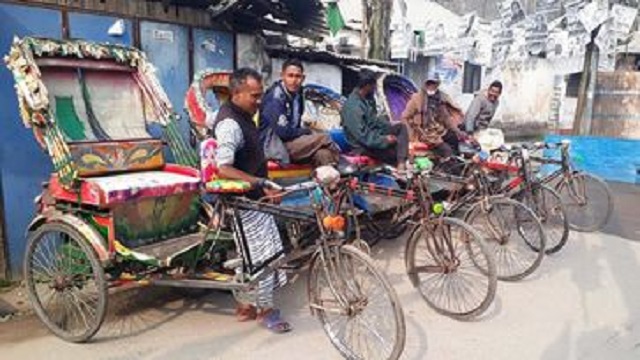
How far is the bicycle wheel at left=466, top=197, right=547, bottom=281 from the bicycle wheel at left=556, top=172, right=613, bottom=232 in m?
1.53

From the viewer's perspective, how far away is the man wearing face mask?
23.4ft

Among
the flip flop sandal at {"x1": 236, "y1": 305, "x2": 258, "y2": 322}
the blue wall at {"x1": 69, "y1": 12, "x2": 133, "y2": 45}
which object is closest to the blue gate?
the blue wall at {"x1": 69, "y1": 12, "x2": 133, "y2": 45}

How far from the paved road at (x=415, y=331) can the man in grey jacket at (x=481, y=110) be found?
3058 mm

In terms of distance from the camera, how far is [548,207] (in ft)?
19.8

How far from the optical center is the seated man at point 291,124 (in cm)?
547

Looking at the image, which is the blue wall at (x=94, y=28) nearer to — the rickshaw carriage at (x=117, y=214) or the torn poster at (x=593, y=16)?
the rickshaw carriage at (x=117, y=214)

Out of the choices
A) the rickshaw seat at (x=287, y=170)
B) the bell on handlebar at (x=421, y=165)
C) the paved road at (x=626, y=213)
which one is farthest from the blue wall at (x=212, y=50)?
the paved road at (x=626, y=213)

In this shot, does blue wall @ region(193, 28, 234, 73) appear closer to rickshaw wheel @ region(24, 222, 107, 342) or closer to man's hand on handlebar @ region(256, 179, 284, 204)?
rickshaw wheel @ region(24, 222, 107, 342)

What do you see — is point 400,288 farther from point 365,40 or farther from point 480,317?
point 365,40

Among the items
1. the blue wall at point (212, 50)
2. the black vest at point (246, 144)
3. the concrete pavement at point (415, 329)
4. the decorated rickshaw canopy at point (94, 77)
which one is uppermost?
the blue wall at point (212, 50)

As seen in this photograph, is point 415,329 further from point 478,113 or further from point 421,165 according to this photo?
point 478,113

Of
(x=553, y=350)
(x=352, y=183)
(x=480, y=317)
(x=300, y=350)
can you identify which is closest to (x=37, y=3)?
(x=352, y=183)

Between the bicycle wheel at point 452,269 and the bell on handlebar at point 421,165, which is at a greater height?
the bell on handlebar at point 421,165

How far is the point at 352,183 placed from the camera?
4.15 meters
